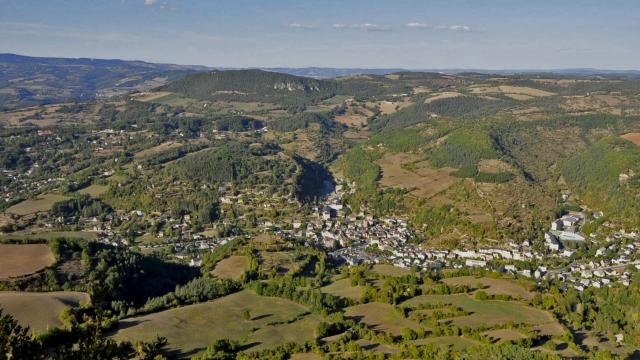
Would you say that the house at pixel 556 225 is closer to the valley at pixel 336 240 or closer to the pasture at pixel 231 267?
the valley at pixel 336 240

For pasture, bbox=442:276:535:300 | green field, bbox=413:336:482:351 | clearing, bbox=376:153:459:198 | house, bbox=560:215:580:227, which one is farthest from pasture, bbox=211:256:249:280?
house, bbox=560:215:580:227

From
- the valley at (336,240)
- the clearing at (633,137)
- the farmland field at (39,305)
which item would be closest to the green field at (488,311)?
the valley at (336,240)

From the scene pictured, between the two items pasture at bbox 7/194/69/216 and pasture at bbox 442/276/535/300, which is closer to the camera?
pasture at bbox 442/276/535/300

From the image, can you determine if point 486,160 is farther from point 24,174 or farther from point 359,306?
point 24,174

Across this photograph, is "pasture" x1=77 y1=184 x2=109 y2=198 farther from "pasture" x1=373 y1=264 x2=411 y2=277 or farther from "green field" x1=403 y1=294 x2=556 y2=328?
"green field" x1=403 y1=294 x2=556 y2=328

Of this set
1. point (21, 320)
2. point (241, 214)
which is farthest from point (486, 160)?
point (21, 320)

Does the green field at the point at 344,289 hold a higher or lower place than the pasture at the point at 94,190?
lower

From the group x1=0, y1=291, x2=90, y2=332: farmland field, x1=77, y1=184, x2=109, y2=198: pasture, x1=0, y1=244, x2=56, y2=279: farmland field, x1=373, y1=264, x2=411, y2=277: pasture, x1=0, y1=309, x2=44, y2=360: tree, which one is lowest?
x1=373, y1=264, x2=411, y2=277: pasture
